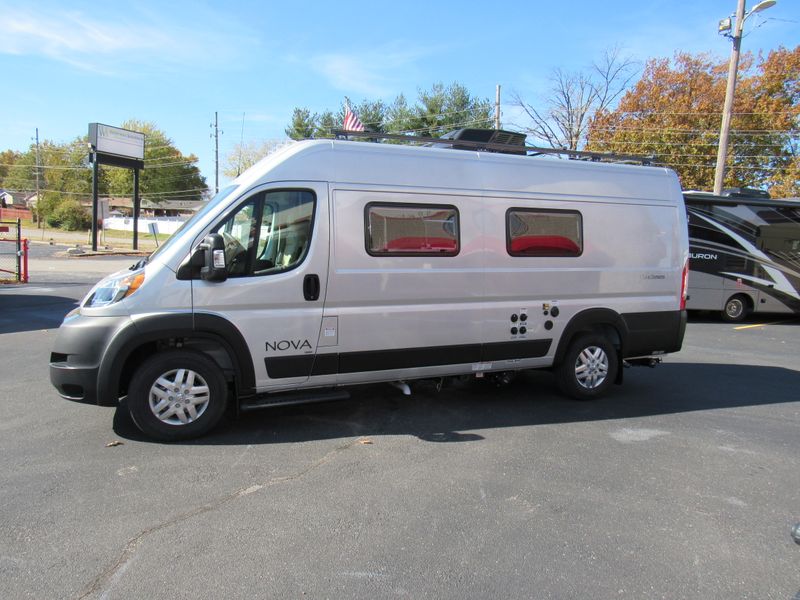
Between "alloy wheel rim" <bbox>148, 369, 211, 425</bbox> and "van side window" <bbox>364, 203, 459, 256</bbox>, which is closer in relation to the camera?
"alloy wheel rim" <bbox>148, 369, 211, 425</bbox>

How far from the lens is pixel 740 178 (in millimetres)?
33250

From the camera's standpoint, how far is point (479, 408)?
5703 millimetres

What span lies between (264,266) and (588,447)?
3.16m

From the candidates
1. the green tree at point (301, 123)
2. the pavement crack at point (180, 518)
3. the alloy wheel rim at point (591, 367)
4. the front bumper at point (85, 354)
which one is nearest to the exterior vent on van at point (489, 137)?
the alloy wheel rim at point (591, 367)

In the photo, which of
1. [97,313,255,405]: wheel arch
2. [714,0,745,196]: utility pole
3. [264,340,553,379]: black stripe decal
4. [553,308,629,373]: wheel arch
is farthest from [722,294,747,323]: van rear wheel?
[97,313,255,405]: wheel arch

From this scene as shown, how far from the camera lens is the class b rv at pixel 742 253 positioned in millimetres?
13531

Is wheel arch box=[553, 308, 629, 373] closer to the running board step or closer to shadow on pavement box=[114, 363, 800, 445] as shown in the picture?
shadow on pavement box=[114, 363, 800, 445]

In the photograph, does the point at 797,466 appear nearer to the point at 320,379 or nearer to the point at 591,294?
the point at 591,294

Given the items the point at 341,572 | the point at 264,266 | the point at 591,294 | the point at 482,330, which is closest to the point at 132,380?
the point at 264,266

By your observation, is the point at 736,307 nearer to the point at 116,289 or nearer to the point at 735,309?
the point at 735,309

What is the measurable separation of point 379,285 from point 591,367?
272cm

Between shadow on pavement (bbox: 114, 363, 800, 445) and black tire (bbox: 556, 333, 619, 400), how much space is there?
14 centimetres

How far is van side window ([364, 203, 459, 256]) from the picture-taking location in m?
4.90

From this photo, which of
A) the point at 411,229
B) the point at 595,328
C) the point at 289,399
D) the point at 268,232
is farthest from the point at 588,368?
the point at 268,232
